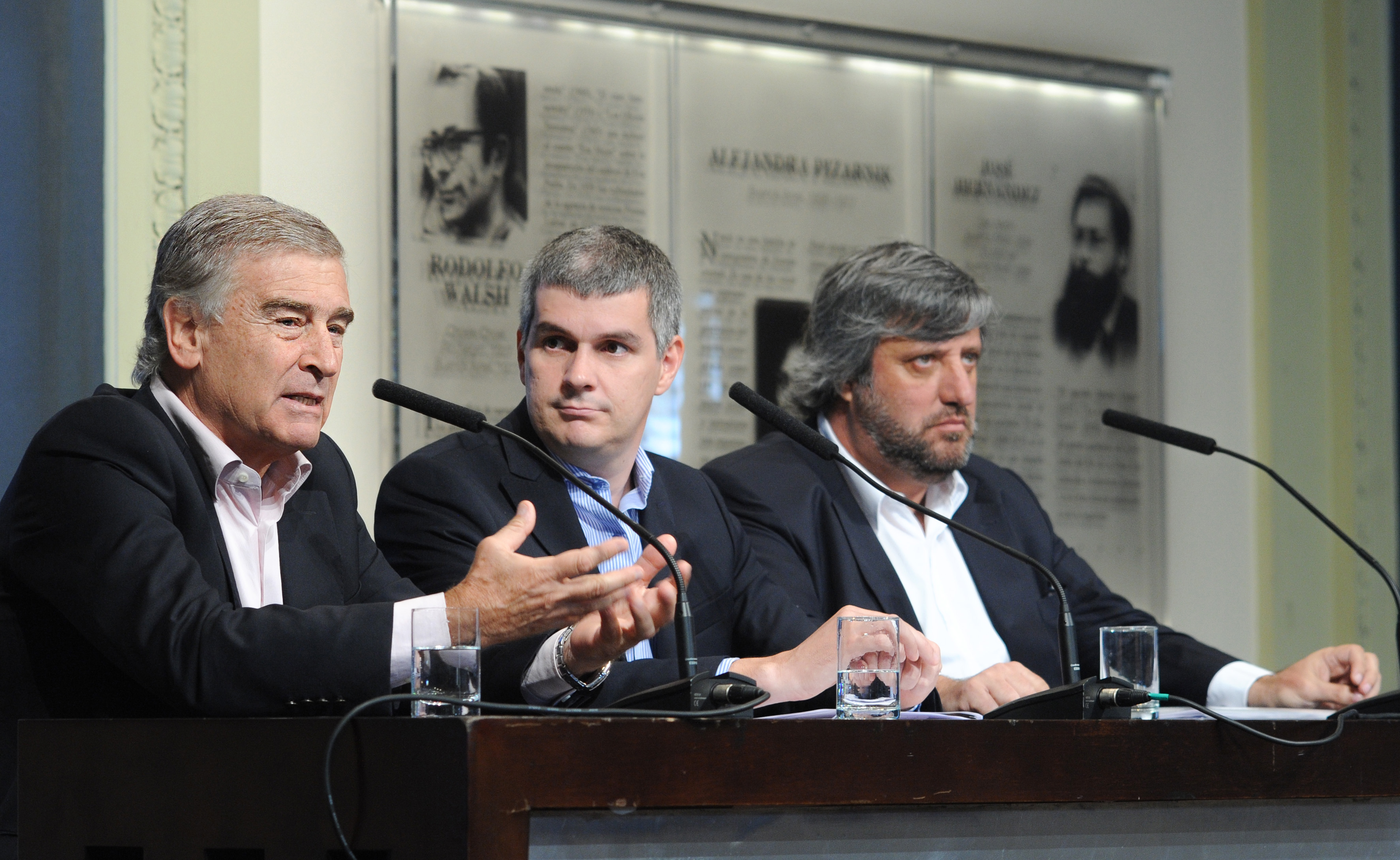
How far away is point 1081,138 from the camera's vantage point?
4.38 metres

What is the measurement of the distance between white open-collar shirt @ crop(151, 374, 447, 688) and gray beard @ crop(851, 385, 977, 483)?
52.4 inches

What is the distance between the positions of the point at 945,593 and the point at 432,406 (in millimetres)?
1454

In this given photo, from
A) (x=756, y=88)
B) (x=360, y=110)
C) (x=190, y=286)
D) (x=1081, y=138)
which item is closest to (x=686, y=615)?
(x=190, y=286)

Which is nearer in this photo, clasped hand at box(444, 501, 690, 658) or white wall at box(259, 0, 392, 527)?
clasped hand at box(444, 501, 690, 658)

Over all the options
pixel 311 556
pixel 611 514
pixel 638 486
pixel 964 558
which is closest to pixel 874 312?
pixel 964 558

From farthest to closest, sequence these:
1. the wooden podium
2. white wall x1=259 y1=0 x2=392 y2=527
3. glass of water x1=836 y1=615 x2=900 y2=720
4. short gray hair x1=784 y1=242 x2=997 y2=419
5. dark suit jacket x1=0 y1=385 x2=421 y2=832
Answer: white wall x1=259 y1=0 x2=392 y2=527, short gray hair x1=784 y1=242 x2=997 y2=419, glass of water x1=836 y1=615 x2=900 y2=720, dark suit jacket x1=0 y1=385 x2=421 y2=832, the wooden podium

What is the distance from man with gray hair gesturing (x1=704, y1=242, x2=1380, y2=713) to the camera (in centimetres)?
296

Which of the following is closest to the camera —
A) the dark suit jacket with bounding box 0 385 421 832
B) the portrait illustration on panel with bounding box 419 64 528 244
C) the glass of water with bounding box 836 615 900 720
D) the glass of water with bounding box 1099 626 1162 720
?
the dark suit jacket with bounding box 0 385 421 832

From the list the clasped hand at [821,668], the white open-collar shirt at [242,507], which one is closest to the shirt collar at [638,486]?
the clasped hand at [821,668]

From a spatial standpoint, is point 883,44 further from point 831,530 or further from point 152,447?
point 152,447

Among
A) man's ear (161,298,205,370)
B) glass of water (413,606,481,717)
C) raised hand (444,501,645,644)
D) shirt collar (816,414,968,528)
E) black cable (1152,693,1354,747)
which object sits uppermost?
man's ear (161,298,205,370)

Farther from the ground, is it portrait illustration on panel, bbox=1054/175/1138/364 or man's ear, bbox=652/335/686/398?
portrait illustration on panel, bbox=1054/175/1138/364

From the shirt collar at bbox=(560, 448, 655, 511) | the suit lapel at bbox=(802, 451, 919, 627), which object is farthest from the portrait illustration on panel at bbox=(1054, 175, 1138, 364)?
the shirt collar at bbox=(560, 448, 655, 511)

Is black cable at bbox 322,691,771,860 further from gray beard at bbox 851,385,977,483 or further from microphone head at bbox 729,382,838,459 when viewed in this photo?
gray beard at bbox 851,385,977,483
